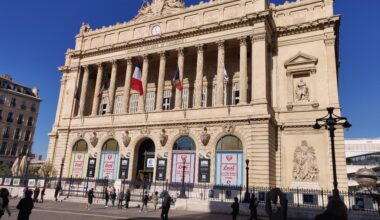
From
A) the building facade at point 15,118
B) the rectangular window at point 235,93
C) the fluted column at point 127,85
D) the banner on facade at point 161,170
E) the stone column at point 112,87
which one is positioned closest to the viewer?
the banner on facade at point 161,170

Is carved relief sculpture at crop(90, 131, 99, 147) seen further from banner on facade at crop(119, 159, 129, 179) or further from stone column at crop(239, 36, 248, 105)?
stone column at crop(239, 36, 248, 105)

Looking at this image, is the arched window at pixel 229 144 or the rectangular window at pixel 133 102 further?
the rectangular window at pixel 133 102

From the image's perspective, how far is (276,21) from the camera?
34438mm

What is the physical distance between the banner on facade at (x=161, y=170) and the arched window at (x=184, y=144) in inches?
72.0

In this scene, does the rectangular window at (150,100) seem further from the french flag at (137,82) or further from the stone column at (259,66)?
the stone column at (259,66)

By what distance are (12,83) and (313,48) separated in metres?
60.8

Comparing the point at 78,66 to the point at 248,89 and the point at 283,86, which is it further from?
the point at 283,86

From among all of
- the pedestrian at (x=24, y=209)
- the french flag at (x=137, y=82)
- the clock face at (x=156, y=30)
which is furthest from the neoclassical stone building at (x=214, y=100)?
the pedestrian at (x=24, y=209)

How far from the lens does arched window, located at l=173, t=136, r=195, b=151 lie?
102 ft

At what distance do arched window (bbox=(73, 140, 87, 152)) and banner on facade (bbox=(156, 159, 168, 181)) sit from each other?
33.9 feet

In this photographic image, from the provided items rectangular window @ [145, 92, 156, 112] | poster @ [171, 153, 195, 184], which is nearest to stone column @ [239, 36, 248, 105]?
poster @ [171, 153, 195, 184]

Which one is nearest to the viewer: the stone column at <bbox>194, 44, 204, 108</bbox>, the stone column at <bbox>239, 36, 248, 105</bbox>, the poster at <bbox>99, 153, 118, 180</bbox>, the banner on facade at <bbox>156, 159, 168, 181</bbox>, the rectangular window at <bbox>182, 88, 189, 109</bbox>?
the stone column at <bbox>239, 36, 248, 105</bbox>

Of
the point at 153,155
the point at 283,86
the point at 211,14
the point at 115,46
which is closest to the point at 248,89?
the point at 283,86

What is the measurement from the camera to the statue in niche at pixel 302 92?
31.0m
